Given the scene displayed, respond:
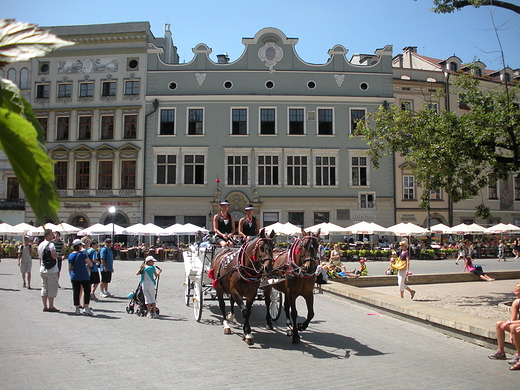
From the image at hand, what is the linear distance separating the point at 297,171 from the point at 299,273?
2964cm

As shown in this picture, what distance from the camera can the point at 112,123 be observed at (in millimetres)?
38750

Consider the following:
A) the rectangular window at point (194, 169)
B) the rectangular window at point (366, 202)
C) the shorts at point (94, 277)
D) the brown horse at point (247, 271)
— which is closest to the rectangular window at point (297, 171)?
the rectangular window at point (366, 202)

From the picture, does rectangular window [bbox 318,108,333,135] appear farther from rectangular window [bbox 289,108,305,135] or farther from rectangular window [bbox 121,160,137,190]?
rectangular window [bbox 121,160,137,190]

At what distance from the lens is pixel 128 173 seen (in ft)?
125

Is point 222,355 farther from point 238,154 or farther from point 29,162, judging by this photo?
point 238,154

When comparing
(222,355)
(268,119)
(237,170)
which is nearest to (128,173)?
(237,170)

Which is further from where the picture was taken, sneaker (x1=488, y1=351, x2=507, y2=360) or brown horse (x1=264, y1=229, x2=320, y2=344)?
brown horse (x1=264, y1=229, x2=320, y2=344)

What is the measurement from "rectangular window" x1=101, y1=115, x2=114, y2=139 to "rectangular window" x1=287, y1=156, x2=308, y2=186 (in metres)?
14.6

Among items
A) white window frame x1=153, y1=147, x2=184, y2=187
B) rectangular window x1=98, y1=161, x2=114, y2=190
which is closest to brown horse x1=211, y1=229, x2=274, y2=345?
white window frame x1=153, y1=147, x2=184, y2=187

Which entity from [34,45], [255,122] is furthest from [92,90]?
[34,45]

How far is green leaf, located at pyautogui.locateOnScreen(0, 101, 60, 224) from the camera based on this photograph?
793mm

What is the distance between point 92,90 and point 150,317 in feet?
105

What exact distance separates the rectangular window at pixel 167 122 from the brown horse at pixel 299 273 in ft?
→ 100

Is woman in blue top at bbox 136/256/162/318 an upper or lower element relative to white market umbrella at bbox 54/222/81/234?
lower
